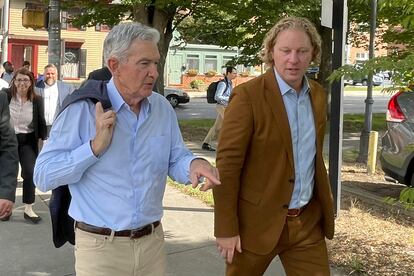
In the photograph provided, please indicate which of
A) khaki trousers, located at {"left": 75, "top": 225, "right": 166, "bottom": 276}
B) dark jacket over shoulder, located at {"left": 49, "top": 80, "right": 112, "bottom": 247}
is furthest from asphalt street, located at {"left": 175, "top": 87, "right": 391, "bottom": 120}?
khaki trousers, located at {"left": 75, "top": 225, "right": 166, "bottom": 276}

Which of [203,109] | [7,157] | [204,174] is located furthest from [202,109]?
[204,174]

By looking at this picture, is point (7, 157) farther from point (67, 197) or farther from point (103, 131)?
point (103, 131)

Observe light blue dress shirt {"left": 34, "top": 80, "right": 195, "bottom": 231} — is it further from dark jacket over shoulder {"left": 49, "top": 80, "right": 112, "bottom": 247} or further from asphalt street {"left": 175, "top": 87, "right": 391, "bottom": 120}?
asphalt street {"left": 175, "top": 87, "right": 391, "bottom": 120}

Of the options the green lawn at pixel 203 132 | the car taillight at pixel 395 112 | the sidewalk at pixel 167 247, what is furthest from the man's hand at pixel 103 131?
the car taillight at pixel 395 112

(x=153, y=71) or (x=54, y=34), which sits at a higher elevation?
(x=54, y=34)

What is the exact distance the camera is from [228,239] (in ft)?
9.66

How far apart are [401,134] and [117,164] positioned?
5.15 m

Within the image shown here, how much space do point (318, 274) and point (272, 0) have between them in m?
11.9

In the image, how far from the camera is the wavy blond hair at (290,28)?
302 centimetres

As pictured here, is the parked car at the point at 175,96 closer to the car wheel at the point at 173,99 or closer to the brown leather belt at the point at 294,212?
the car wheel at the point at 173,99

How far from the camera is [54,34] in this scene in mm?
11594

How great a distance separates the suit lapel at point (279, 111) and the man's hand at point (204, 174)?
496mm

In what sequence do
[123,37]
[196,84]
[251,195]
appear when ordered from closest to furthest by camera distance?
[123,37], [251,195], [196,84]

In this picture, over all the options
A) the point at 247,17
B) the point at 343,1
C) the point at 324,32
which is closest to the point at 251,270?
the point at 343,1
